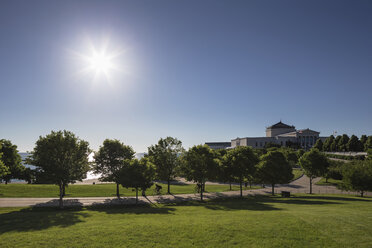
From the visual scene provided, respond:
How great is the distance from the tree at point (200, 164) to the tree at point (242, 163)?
3876mm

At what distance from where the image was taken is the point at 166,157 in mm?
43438

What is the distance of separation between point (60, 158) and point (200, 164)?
20.2 m

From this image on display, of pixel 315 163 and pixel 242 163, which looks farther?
pixel 315 163

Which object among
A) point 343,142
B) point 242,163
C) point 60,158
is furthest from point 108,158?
point 343,142

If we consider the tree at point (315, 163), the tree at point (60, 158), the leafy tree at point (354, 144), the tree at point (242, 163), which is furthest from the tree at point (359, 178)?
the leafy tree at point (354, 144)

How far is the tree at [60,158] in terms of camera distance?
2514cm

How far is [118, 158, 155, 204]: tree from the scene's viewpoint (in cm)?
2823

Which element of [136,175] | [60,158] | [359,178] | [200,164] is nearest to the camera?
[60,158]

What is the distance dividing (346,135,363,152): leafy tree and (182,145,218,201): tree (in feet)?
346

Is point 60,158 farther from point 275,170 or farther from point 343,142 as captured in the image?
point 343,142

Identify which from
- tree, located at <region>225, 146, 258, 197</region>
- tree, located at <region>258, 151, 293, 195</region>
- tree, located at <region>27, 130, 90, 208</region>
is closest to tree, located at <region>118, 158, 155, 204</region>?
tree, located at <region>27, 130, 90, 208</region>

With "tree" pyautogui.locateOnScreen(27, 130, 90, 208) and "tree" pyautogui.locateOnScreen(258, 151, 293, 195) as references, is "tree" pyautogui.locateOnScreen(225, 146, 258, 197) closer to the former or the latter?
"tree" pyautogui.locateOnScreen(258, 151, 293, 195)

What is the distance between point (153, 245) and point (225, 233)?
4436 millimetres

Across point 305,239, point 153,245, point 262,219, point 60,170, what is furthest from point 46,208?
point 305,239
